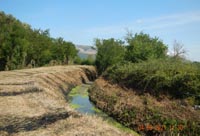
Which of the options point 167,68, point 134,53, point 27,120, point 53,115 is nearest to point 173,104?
point 167,68

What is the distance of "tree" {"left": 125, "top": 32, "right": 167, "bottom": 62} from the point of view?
3441cm

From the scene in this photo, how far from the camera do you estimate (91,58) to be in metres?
57.8

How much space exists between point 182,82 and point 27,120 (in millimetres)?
11731

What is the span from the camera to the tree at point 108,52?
4409cm

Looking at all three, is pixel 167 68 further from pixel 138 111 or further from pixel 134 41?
pixel 134 41

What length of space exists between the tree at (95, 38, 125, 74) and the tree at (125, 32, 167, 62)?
156 inches

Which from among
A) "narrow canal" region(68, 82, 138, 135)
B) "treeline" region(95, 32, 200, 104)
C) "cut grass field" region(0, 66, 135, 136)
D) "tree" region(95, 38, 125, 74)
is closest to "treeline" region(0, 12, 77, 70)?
"tree" region(95, 38, 125, 74)

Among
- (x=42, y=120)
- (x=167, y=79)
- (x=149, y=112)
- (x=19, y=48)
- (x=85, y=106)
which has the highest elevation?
(x=19, y=48)

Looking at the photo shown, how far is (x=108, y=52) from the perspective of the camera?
150ft

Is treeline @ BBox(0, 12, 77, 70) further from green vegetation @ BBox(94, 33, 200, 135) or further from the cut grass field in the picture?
the cut grass field

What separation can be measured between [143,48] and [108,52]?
11505mm

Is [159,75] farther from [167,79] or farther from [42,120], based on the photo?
[42,120]

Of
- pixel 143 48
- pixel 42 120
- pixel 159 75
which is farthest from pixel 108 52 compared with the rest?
pixel 42 120

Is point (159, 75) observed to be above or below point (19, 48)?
below
